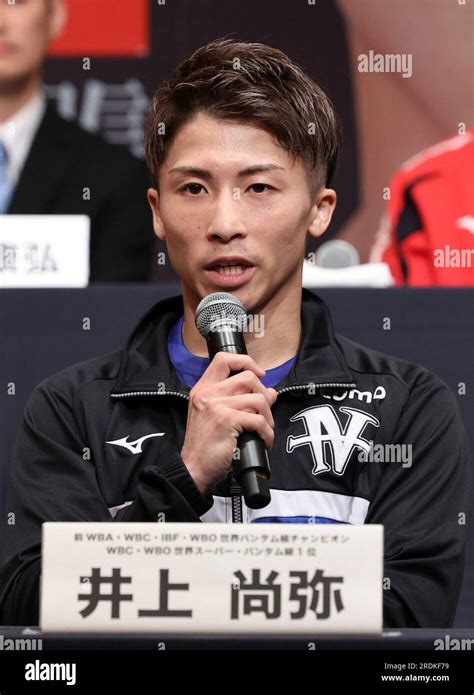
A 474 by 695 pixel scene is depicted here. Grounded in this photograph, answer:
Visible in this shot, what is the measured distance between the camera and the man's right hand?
1.28m

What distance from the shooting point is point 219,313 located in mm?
1392

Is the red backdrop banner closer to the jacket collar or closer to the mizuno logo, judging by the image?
the jacket collar

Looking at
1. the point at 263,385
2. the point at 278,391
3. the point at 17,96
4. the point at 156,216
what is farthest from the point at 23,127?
the point at 263,385

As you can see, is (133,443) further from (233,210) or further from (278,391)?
(233,210)

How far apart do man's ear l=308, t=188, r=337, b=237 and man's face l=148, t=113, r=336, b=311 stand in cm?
5

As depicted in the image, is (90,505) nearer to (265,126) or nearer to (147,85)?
(265,126)

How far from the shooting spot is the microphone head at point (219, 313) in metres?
1.38

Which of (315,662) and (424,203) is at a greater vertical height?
(424,203)

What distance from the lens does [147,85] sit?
9.90 feet

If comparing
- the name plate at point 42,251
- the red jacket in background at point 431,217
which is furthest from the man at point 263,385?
the red jacket in background at point 431,217

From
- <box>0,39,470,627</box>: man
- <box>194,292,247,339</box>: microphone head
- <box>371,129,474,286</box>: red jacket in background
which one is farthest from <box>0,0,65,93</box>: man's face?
<box>194,292,247,339</box>: microphone head

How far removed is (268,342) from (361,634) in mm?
686

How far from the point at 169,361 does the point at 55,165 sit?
1513 millimetres

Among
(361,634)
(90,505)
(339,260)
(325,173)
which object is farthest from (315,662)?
(339,260)
